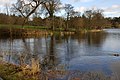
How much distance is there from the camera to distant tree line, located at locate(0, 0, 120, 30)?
64875 millimetres

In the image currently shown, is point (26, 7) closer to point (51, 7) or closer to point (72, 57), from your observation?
point (51, 7)

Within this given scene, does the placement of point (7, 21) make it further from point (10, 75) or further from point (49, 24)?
point (10, 75)

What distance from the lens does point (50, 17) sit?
70.6 m

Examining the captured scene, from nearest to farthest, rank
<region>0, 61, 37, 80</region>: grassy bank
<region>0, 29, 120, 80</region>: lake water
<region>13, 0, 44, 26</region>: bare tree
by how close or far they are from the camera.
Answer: <region>0, 61, 37, 80</region>: grassy bank
<region>0, 29, 120, 80</region>: lake water
<region>13, 0, 44, 26</region>: bare tree

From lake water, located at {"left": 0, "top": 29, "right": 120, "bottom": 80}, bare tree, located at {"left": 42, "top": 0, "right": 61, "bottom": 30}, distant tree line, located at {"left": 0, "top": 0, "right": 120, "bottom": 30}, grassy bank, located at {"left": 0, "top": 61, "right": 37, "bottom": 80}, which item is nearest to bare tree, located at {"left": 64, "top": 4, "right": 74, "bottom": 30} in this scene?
distant tree line, located at {"left": 0, "top": 0, "right": 120, "bottom": 30}

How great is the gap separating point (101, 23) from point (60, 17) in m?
33.7

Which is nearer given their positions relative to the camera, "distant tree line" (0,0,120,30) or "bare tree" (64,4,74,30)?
"distant tree line" (0,0,120,30)

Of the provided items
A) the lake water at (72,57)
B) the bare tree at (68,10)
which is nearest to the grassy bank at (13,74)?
the lake water at (72,57)

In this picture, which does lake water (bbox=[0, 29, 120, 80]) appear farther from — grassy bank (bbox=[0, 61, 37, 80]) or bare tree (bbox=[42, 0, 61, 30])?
bare tree (bbox=[42, 0, 61, 30])

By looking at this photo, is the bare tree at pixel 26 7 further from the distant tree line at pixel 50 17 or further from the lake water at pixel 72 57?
the lake water at pixel 72 57

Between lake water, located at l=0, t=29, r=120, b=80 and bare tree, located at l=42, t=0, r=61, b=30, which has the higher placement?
bare tree, located at l=42, t=0, r=61, b=30

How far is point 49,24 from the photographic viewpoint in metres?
75.5

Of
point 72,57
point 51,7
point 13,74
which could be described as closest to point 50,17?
point 51,7

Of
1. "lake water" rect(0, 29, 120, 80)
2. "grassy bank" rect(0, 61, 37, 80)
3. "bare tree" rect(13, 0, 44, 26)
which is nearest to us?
"grassy bank" rect(0, 61, 37, 80)
